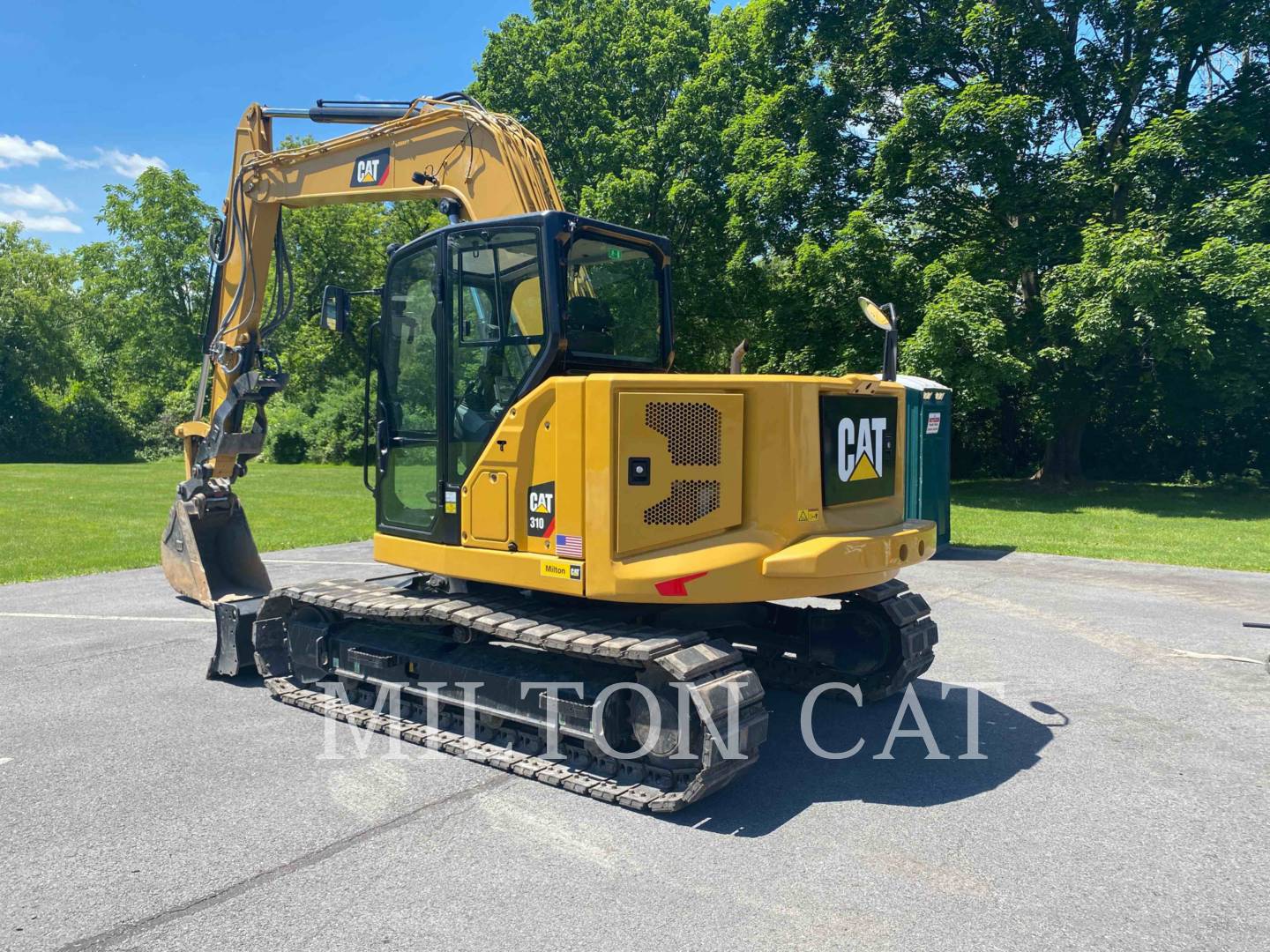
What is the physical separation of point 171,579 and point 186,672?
8.54ft

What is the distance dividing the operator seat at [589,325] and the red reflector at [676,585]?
5.04 feet

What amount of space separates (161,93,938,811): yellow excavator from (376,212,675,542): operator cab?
18mm

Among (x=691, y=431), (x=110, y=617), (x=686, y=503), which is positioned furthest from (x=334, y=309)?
(x=110, y=617)

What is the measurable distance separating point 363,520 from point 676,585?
1439 cm

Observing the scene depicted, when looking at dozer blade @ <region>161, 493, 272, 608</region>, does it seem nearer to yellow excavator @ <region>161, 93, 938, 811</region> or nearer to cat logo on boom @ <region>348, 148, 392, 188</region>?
yellow excavator @ <region>161, 93, 938, 811</region>

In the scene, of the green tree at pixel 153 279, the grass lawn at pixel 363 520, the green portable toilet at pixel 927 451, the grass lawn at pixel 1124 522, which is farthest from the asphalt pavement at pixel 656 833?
the green tree at pixel 153 279

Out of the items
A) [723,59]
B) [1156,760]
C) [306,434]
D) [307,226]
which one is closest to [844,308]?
[723,59]

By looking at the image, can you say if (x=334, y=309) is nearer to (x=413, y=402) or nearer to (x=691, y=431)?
(x=413, y=402)

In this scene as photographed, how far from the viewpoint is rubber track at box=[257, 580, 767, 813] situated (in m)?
4.50

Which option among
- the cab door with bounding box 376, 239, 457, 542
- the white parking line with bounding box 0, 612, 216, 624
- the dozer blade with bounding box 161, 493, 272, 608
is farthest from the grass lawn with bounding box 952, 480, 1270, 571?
the white parking line with bounding box 0, 612, 216, 624

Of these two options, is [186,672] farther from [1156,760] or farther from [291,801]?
[1156,760]

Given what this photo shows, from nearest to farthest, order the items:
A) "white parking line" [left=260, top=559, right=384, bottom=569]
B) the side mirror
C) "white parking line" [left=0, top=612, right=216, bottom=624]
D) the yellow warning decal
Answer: the yellow warning decal → the side mirror → "white parking line" [left=0, top=612, right=216, bottom=624] → "white parking line" [left=260, top=559, right=384, bottom=569]

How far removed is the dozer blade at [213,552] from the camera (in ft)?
28.8

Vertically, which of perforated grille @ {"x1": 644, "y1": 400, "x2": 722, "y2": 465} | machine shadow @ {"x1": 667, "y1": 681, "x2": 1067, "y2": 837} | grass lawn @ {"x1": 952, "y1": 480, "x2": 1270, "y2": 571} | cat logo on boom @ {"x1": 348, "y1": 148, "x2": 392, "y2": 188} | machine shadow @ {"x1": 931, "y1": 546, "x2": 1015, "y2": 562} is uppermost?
cat logo on boom @ {"x1": 348, "y1": 148, "x2": 392, "y2": 188}
